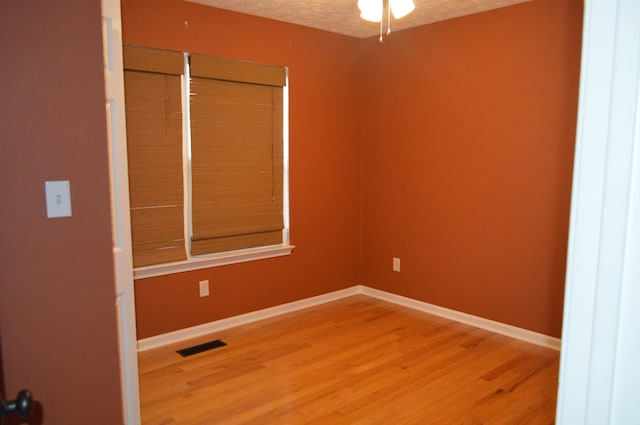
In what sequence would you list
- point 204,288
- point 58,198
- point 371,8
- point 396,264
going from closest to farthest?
point 58,198 < point 371,8 < point 204,288 < point 396,264

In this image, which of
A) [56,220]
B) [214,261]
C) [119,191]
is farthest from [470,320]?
[56,220]

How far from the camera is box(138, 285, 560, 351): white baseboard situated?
3.47 meters

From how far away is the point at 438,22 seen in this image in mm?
3881

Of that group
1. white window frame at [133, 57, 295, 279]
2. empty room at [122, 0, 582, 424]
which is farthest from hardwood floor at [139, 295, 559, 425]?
white window frame at [133, 57, 295, 279]

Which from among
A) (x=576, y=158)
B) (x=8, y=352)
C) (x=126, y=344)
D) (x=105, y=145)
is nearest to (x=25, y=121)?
(x=105, y=145)

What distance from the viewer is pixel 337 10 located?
3.58 m

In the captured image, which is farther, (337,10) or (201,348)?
(337,10)

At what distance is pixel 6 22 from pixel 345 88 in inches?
129

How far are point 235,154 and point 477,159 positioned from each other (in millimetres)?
1857

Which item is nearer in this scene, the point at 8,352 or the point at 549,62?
the point at 8,352

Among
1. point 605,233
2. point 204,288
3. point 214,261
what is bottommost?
point 204,288

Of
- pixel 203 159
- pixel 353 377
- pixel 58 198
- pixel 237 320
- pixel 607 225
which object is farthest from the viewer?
pixel 237 320

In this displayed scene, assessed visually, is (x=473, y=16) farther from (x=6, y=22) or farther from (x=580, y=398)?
(x=580, y=398)

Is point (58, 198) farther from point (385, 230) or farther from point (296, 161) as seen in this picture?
point (385, 230)
